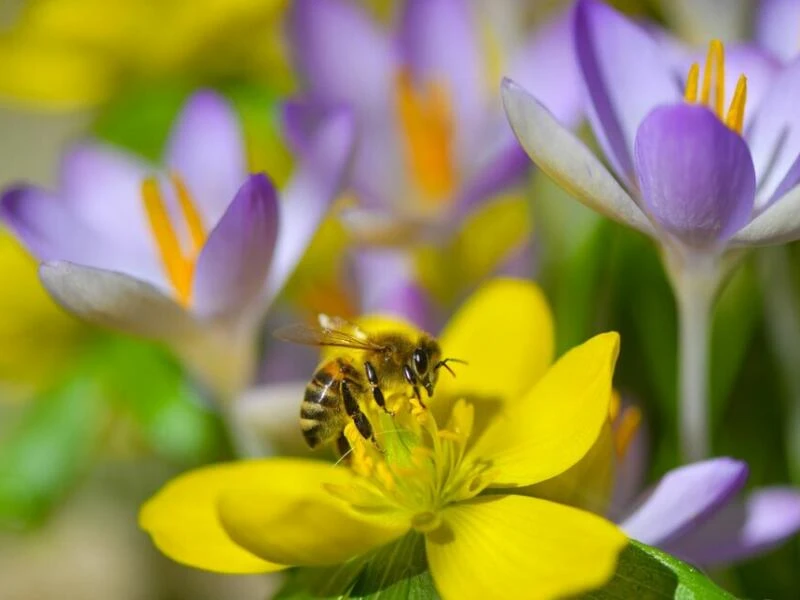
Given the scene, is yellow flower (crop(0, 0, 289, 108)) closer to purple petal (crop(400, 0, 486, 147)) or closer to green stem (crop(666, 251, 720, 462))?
purple petal (crop(400, 0, 486, 147))

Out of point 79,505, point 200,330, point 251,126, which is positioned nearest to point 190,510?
point 200,330

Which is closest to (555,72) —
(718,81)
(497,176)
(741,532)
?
(497,176)

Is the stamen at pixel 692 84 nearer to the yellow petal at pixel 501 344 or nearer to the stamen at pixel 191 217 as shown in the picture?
the yellow petal at pixel 501 344

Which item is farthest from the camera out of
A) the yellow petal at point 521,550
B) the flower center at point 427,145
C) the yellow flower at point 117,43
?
the yellow flower at point 117,43

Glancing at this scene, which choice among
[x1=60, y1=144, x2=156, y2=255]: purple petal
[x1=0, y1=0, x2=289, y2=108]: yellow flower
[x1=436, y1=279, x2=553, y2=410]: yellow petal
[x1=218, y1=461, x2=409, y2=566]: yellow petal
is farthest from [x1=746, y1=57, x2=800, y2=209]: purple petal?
[x1=0, y1=0, x2=289, y2=108]: yellow flower

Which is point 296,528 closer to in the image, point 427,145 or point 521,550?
point 521,550

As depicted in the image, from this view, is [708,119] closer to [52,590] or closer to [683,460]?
[683,460]

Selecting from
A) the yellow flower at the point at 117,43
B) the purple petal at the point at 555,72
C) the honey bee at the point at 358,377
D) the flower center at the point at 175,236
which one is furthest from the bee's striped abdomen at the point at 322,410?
the yellow flower at the point at 117,43
